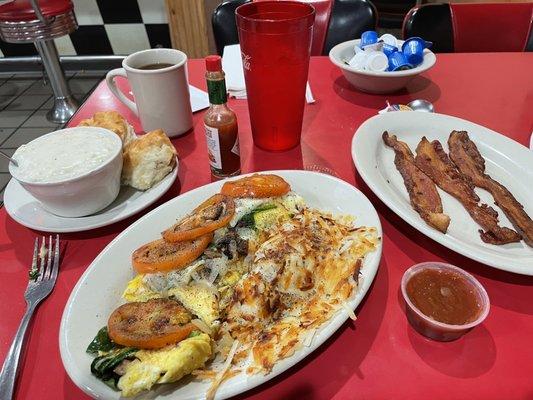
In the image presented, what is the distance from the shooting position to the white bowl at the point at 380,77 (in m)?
1.45

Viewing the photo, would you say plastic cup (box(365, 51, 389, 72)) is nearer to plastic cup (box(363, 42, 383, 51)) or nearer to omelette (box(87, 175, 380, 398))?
plastic cup (box(363, 42, 383, 51))

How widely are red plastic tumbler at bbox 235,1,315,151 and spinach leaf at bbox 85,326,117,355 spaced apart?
79 cm

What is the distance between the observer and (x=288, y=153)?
1.31 m

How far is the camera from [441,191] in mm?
1117

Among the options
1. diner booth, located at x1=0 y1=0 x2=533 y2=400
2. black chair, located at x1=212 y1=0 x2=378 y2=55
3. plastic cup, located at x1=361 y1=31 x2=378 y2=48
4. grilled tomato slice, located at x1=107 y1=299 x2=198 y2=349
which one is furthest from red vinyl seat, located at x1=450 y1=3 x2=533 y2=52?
grilled tomato slice, located at x1=107 y1=299 x2=198 y2=349

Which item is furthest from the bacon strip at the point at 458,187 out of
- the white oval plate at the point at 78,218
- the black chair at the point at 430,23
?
the black chair at the point at 430,23

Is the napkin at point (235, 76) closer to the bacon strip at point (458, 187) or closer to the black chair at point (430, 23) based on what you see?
the bacon strip at point (458, 187)

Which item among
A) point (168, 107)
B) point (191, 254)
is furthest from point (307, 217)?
point (168, 107)

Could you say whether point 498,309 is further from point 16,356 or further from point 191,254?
point 16,356

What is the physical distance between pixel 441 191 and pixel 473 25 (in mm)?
1388

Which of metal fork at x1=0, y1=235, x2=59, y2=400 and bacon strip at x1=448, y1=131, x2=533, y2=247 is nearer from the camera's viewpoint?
metal fork at x1=0, y1=235, x2=59, y2=400

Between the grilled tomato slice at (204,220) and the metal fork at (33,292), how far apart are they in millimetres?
292

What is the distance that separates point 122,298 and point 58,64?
9.78 feet

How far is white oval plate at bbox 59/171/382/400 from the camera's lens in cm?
64
